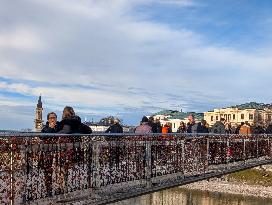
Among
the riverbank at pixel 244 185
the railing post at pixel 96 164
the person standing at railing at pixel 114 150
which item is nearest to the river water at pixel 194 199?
the riverbank at pixel 244 185

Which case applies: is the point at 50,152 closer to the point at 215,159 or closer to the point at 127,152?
the point at 127,152

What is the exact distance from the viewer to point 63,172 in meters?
13.2

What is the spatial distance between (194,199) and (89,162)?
135 feet

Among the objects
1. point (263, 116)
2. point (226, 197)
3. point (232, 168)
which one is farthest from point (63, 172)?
point (263, 116)

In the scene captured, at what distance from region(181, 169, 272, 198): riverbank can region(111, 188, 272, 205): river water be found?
206cm

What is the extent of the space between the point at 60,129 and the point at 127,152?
276 centimetres

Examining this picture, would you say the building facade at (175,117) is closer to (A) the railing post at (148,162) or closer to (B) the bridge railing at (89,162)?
(B) the bridge railing at (89,162)

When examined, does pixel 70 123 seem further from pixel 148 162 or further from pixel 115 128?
pixel 115 128

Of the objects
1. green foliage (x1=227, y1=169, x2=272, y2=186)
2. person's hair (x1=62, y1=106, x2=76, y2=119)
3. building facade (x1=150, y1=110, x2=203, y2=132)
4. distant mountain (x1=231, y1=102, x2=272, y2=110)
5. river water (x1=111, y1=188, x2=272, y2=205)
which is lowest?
river water (x1=111, y1=188, x2=272, y2=205)

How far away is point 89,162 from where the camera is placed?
46.4ft

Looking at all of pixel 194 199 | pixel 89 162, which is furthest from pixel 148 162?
pixel 194 199

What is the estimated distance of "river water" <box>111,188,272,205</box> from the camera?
5034 cm

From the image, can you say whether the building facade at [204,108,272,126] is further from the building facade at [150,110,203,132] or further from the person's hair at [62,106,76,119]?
the person's hair at [62,106,76,119]

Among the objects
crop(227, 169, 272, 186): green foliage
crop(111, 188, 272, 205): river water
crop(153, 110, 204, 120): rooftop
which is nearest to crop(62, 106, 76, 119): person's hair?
crop(111, 188, 272, 205): river water
